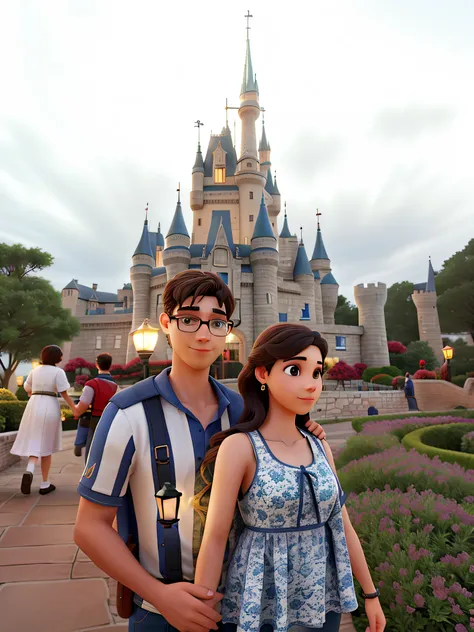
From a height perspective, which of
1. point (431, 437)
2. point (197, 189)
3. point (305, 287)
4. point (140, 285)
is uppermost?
point (197, 189)

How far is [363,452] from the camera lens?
6.34m

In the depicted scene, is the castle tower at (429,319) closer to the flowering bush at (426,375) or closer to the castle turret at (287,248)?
the castle turret at (287,248)

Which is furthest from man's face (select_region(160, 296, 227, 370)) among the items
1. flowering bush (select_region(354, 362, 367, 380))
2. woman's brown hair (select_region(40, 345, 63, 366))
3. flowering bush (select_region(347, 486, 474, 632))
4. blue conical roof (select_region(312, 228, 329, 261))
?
blue conical roof (select_region(312, 228, 329, 261))

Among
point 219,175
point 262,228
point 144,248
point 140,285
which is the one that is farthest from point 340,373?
point 219,175

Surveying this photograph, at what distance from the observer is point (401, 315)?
46.2 m

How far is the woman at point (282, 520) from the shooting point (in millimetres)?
1453

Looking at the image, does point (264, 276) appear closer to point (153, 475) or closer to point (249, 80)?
point (249, 80)

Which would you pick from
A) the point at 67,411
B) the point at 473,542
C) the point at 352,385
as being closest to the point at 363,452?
the point at 473,542

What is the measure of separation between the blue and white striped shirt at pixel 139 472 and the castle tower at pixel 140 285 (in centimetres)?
2984

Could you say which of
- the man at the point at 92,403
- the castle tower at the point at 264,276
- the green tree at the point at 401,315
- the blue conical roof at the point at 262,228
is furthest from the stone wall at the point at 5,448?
the green tree at the point at 401,315

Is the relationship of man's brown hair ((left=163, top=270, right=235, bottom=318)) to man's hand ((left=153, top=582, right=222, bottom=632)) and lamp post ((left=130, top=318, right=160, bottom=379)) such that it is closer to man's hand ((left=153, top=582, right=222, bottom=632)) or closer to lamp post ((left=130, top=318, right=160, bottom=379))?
man's hand ((left=153, top=582, right=222, bottom=632))

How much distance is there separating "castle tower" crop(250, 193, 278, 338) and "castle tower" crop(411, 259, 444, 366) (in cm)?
2018

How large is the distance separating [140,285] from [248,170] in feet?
44.2

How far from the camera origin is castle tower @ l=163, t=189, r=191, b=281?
27453mm
